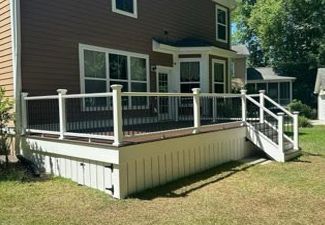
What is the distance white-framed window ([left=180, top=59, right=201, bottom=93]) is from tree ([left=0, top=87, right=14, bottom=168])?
7730mm

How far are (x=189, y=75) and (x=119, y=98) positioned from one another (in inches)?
363

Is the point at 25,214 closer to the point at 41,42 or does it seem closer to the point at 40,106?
the point at 40,106

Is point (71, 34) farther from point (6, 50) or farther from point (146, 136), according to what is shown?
point (146, 136)

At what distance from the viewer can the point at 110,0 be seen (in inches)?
508

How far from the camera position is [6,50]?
10.4 metres

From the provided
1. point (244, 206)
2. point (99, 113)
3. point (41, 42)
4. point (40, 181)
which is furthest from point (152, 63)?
point (244, 206)

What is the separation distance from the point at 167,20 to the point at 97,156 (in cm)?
908

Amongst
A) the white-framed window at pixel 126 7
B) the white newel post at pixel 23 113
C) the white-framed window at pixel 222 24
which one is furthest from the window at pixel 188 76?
the white newel post at pixel 23 113

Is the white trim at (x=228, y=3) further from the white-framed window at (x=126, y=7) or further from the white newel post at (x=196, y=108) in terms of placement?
the white newel post at (x=196, y=108)

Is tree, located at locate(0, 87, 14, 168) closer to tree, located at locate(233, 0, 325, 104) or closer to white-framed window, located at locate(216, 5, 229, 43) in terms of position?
white-framed window, located at locate(216, 5, 229, 43)

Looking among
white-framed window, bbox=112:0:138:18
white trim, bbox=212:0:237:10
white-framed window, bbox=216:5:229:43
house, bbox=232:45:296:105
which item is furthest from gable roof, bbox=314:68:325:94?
white-framed window, bbox=112:0:138:18

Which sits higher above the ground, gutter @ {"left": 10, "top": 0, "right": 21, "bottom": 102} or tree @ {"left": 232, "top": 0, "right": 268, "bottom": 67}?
tree @ {"left": 232, "top": 0, "right": 268, "bottom": 67}

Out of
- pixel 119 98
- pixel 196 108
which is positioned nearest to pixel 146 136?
pixel 119 98

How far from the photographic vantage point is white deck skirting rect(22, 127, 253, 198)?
767 cm
